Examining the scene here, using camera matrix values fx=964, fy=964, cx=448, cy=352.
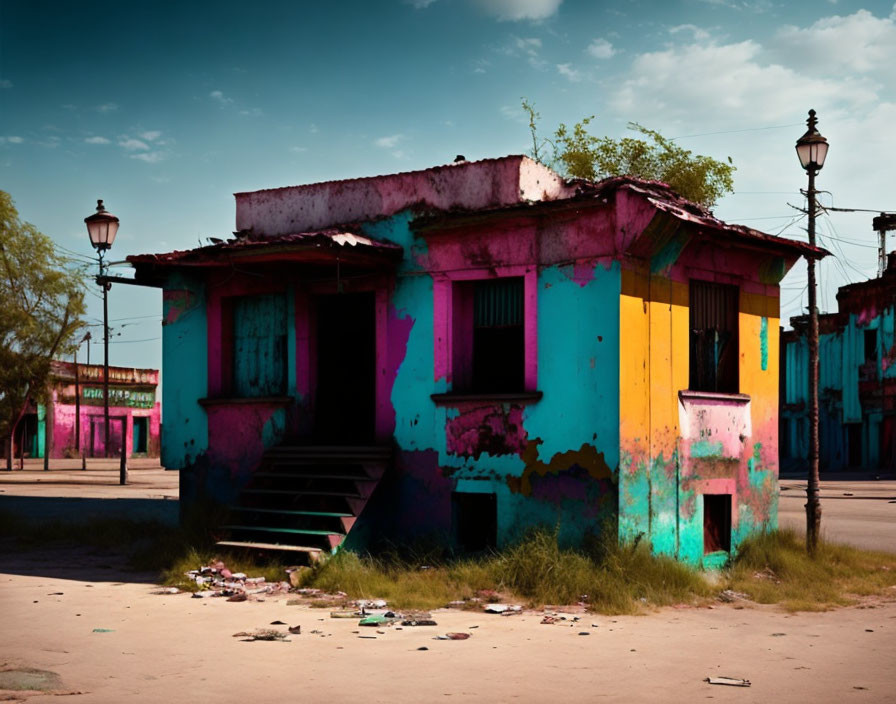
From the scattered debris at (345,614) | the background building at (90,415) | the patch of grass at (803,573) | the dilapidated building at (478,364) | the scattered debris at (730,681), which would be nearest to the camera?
the scattered debris at (730,681)

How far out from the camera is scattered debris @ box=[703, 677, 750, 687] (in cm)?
706

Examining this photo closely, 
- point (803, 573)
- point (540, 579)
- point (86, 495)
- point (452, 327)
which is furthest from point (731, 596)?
point (86, 495)

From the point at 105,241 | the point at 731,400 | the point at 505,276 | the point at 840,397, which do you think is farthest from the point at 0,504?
the point at 840,397

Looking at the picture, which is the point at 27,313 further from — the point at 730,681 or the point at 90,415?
the point at 730,681

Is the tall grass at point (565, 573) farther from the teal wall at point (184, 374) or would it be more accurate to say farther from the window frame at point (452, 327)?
the window frame at point (452, 327)

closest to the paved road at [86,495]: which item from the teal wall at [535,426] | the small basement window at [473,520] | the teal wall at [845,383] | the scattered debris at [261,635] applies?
the teal wall at [535,426]

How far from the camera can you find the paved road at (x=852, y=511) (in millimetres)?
17125

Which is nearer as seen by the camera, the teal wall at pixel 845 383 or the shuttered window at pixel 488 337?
the shuttered window at pixel 488 337

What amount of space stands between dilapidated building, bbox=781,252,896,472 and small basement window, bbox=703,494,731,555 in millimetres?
30771

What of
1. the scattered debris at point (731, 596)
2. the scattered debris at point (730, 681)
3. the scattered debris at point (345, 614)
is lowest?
the scattered debris at point (731, 596)

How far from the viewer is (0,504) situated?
21.1 metres

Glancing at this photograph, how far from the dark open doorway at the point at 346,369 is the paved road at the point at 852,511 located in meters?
7.47

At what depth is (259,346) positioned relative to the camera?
50.2 ft

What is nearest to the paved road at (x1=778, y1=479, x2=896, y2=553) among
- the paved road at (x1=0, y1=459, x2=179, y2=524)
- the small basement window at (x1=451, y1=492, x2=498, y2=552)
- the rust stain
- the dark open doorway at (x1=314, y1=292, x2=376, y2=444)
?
the rust stain
